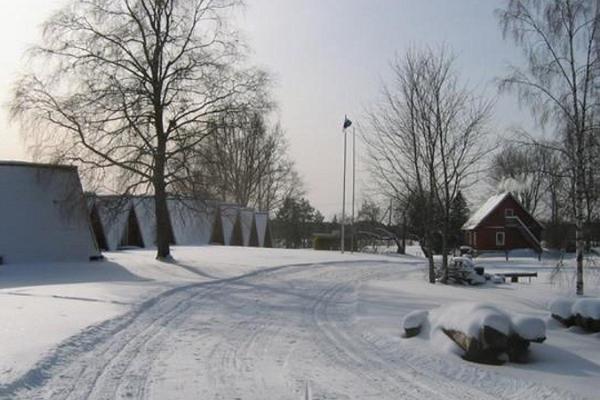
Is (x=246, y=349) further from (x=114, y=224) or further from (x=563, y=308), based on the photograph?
(x=114, y=224)

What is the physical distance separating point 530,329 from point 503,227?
5199 cm

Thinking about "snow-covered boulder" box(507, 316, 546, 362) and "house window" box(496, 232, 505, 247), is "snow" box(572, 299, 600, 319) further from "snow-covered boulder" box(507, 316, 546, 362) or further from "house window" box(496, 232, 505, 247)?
"house window" box(496, 232, 505, 247)

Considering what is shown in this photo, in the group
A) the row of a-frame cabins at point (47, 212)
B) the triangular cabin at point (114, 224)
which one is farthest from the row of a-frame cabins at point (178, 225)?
the row of a-frame cabins at point (47, 212)

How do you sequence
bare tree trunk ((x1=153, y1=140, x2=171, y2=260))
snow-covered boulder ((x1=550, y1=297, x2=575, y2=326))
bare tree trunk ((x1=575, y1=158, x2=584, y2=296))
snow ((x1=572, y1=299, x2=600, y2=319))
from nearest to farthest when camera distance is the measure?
snow ((x1=572, y1=299, x2=600, y2=319)) < snow-covered boulder ((x1=550, y1=297, x2=575, y2=326)) < bare tree trunk ((x1=575, y1=158, x2=584, y2=296)) < bare tree trunk ((x1=153, y1=140, x2=171, y2=260))

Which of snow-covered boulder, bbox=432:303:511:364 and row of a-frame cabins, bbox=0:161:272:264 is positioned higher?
row of a-frame cabins, bbox=0:161:272:264

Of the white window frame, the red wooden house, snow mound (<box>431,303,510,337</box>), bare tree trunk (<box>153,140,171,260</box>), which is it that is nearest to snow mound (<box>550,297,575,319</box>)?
snow mound (<box>431,303,510,337</box>)

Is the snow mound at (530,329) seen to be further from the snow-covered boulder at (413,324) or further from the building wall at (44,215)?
the building wall at (44,215)

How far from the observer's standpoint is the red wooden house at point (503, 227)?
192 ft

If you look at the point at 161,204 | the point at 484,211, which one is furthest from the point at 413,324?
the point at 484,211

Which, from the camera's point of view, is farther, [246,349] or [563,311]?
[563,311]

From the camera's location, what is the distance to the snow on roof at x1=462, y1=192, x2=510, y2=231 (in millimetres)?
58544

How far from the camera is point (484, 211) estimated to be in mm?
60000

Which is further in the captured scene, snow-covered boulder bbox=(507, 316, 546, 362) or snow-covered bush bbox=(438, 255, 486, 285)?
snow-covered bush bbox=(438, 255, 486, 285)

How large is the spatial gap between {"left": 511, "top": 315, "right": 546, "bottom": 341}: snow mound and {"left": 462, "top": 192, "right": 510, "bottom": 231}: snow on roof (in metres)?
50.5
